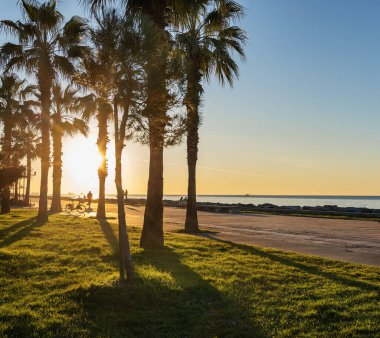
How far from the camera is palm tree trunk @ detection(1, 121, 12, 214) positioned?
31.4 metres

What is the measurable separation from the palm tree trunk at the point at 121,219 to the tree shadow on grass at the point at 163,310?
37 cm

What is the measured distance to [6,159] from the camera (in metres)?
31.8

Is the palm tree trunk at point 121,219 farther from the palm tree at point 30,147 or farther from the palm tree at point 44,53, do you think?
the palm tree at point 30,147

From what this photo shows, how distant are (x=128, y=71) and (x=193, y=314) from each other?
505cm

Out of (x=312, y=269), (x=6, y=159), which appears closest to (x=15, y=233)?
(x=312, y=269)

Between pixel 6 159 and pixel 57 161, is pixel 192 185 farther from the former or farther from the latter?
pixel 57 161

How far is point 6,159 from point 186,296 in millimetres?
27153

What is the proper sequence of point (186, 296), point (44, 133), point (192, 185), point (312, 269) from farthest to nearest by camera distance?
1. point (44, 133)
2. point (192, 185)
3. point (312, 269)
4. point (186, 296)

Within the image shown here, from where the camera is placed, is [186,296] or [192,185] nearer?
[186,296]

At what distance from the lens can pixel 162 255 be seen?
12.9 meters

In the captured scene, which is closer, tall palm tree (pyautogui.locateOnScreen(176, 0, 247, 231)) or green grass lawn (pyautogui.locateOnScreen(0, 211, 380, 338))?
green grass lawn (pyautogui.locateOnScreen(0, 211, 380, 338))

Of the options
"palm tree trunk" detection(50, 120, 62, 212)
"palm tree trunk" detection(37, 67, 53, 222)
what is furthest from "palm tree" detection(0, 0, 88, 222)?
"palm tree trunk" detection(50, 120, 62, 212)

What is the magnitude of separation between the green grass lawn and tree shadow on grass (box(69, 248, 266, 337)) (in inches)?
0.7

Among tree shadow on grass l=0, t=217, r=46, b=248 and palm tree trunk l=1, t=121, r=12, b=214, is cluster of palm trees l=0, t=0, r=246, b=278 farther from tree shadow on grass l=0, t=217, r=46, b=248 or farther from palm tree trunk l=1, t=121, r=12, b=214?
palm tree trunk l=1, t=121, r=12, b=214
